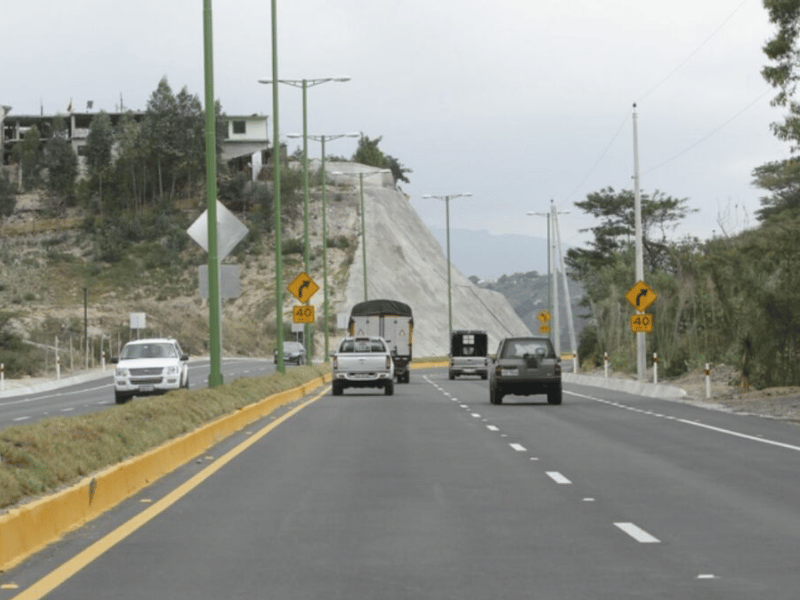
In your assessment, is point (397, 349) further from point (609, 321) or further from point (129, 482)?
point (129, 482)

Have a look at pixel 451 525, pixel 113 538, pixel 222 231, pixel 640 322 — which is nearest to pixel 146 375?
pixel 222 231

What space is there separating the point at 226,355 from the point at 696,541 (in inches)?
4295

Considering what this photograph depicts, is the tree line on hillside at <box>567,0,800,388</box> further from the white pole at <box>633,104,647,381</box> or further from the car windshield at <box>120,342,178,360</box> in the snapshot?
the car windshield at <box>120,342,178,360</box>

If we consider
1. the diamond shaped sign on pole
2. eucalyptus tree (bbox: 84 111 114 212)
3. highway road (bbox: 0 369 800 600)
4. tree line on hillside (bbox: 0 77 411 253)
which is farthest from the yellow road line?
eucalyptus tree (bbox: 84 111 114 212)

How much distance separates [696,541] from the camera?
36.6ft

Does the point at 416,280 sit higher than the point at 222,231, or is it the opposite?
the point at 416,280

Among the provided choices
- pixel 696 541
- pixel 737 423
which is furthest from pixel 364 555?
pixel 737 423

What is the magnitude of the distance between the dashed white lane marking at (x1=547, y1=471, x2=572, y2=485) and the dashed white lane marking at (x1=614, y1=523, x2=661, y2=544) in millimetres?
3877

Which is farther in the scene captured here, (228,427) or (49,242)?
(49,242)

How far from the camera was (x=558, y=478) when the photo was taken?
16.6 m

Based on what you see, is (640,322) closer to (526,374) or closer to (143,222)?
(526,374)

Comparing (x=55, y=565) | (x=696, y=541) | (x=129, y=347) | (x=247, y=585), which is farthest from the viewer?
(x=129, y=347)

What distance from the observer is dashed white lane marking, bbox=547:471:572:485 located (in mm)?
16156

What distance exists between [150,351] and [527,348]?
10.8 meters
